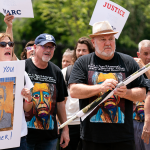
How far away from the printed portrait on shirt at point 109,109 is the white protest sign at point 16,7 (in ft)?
5.26

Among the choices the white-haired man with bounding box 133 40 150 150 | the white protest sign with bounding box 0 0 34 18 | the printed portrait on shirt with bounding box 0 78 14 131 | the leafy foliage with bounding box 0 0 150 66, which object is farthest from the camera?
the leafy foliage with bounding box 0 0 150 66

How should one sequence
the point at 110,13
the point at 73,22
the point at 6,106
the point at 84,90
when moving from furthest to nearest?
the point at 73,22
the point at 110,13
the point at 84,90
the point at 6,106

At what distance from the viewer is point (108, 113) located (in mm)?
3424

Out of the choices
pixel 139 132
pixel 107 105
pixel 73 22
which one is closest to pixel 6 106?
pixel 107 105

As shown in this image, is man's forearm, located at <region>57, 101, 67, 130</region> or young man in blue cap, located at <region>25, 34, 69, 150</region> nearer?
young man in blue cap, located at <region>25, 34, 69, 150</region>

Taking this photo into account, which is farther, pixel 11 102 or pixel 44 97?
pixel 44 97

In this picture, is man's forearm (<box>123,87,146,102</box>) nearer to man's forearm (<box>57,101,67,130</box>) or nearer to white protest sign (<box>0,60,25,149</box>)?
man's forearm (<box>57,101,67,130</box>)

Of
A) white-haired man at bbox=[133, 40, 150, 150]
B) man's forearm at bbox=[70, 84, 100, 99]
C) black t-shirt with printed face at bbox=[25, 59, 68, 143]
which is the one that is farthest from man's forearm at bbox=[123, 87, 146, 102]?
black t-shirt with printed face at bbox=[25, 59, 68, 143]

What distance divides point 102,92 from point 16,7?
1.86 metres

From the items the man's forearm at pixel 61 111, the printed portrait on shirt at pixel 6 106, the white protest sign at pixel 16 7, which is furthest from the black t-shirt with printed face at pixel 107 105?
the white protest sign at pixel 16 7

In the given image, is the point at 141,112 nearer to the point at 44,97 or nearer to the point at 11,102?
the point at 44,97

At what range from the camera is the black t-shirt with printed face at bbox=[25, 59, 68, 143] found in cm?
368

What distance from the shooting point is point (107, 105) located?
135 inches

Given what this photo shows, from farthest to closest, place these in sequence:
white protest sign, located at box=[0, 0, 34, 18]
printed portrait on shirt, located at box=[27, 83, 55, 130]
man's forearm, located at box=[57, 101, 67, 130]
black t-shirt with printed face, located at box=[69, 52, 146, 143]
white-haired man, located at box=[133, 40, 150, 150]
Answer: white-haired man, located at box=[133, 40, 150, 150] < white protest sign, located at box=[0, 0, 34, 18] < man's forearm, located at box=[57, 101, 67, 130] < printed portrait on shirt, located at box=[27, 83, 55, 130] < black t-shirt with printed face, located at box=[69, 52, 146, 143]
